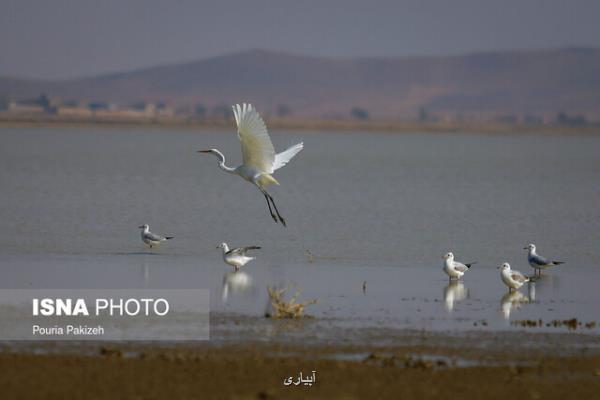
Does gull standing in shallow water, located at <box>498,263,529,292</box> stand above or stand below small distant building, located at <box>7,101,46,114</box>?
below

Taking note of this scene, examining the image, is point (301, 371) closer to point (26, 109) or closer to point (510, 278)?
point (510, 278)

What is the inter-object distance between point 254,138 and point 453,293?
3.71 m

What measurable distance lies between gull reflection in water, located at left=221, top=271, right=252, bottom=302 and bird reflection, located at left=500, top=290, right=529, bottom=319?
3.69m

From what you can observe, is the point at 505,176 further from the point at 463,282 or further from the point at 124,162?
the point at 463,282

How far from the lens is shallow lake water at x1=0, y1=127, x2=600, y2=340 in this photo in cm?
1725

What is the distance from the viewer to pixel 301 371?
39.0ft

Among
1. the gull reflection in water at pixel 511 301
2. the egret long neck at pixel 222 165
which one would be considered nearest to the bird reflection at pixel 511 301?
the gull reflection in water at pixel 511 301

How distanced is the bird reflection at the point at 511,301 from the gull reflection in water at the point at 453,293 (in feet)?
1.96

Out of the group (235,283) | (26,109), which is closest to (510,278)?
(235,283)

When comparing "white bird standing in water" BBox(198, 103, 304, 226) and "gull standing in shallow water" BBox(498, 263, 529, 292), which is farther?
"gull standing in shallow water" BBox(498, 263, 529, 292)

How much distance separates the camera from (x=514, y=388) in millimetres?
11586

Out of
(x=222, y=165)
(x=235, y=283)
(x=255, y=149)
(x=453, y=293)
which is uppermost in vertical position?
(x=255, y=149)

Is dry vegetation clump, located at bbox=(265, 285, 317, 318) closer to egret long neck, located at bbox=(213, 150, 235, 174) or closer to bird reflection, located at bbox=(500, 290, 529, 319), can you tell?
bird reflection, located at bbox=(500, 290, 529, 319)

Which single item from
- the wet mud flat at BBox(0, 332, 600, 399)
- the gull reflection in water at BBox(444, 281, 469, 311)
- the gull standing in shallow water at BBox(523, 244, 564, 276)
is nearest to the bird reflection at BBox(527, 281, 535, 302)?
the gull reflection in water at BBox(444, 281, 469, 311)
